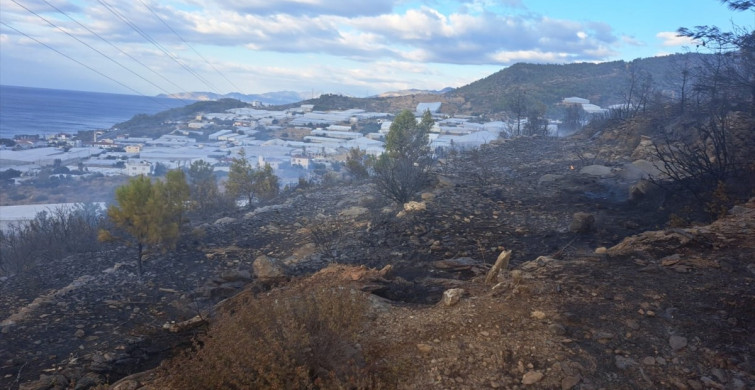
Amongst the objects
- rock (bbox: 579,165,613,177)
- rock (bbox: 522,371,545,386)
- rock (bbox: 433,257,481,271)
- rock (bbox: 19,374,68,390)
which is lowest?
rock (bbox: 19,374,68,390)

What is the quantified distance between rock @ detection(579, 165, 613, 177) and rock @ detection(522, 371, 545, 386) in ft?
33.5

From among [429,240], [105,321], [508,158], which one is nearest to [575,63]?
[508,158]

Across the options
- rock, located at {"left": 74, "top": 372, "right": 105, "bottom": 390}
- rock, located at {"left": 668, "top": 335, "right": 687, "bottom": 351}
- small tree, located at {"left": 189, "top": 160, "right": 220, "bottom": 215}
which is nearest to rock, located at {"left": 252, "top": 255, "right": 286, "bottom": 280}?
rock, located at {"left": 74, "top": 372, "right": 105, "bottom": 390}

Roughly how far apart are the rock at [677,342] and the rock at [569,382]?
84cm

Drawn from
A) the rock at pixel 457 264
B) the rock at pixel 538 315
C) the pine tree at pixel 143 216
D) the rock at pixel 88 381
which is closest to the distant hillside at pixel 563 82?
the pine tree at pixel 143 216

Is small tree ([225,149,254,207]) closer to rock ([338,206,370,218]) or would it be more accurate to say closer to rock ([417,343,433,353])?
rock ([338,206,370,218])

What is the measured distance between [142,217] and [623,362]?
8.35 meters

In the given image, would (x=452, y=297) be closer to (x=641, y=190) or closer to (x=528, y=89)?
(x=641, y=190)

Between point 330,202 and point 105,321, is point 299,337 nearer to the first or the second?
point 105,321

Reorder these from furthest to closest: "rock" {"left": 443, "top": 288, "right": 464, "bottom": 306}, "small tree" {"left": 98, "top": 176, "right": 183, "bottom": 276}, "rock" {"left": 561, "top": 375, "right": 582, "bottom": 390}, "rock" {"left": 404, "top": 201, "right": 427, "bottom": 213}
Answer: "rock" {"left": 404, "top": 201, "right": 427, "bottom": 213}
"small tree" {"left": 98, "top": 176, "right": 183, "bottom": 276}
"rock" {"left": 443, "top": 288, "right": 464, "bottom": 306}
"rock" {"left": 561, "top": 375, "right": 582, "bottom": 390}

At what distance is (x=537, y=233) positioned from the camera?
783cm

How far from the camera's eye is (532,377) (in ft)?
10.4

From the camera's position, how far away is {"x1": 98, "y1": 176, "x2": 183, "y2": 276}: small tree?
8906 mm

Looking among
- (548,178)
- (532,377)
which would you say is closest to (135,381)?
(532,377)
